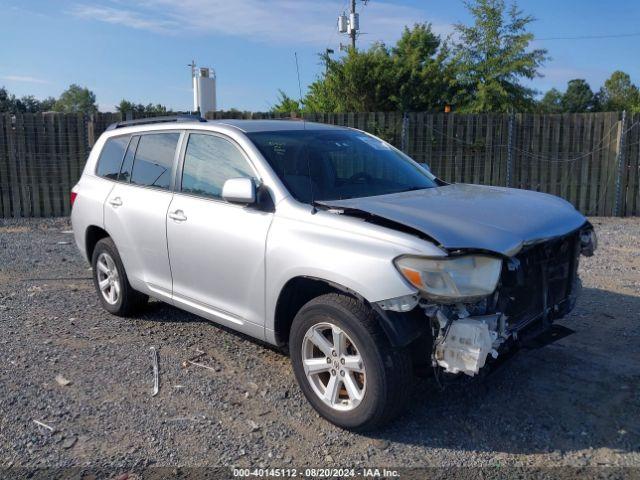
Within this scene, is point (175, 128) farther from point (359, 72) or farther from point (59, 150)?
point (359, 72)

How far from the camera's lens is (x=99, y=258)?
5887 mm

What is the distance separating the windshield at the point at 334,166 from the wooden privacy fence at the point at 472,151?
7352 millimetres

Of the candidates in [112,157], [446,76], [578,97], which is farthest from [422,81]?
[578,97]

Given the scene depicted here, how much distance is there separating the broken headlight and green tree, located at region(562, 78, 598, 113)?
6557 cm

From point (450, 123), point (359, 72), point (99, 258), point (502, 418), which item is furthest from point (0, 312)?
point (359, 72)

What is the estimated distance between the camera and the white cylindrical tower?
62.4ft

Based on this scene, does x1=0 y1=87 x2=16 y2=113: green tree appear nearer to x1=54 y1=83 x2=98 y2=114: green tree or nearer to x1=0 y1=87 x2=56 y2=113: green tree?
x1=0 y1=87 x2=56 y2=113: green tree

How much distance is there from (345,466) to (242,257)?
154 centimetres

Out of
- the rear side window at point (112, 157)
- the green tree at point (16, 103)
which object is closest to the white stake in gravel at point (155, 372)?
the rear side window at point (112, 157)

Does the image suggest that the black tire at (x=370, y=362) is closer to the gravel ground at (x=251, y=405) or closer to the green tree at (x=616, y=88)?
the gravel ground at (x=251, y=405)

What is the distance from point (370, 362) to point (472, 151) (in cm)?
979

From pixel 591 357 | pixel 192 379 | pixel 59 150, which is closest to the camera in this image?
pixel 192 379

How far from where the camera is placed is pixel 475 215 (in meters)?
3.78

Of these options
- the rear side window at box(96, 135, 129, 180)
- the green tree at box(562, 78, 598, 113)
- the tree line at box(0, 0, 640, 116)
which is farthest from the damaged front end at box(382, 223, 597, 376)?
the green tree at box(562, 78, 598, 113)
